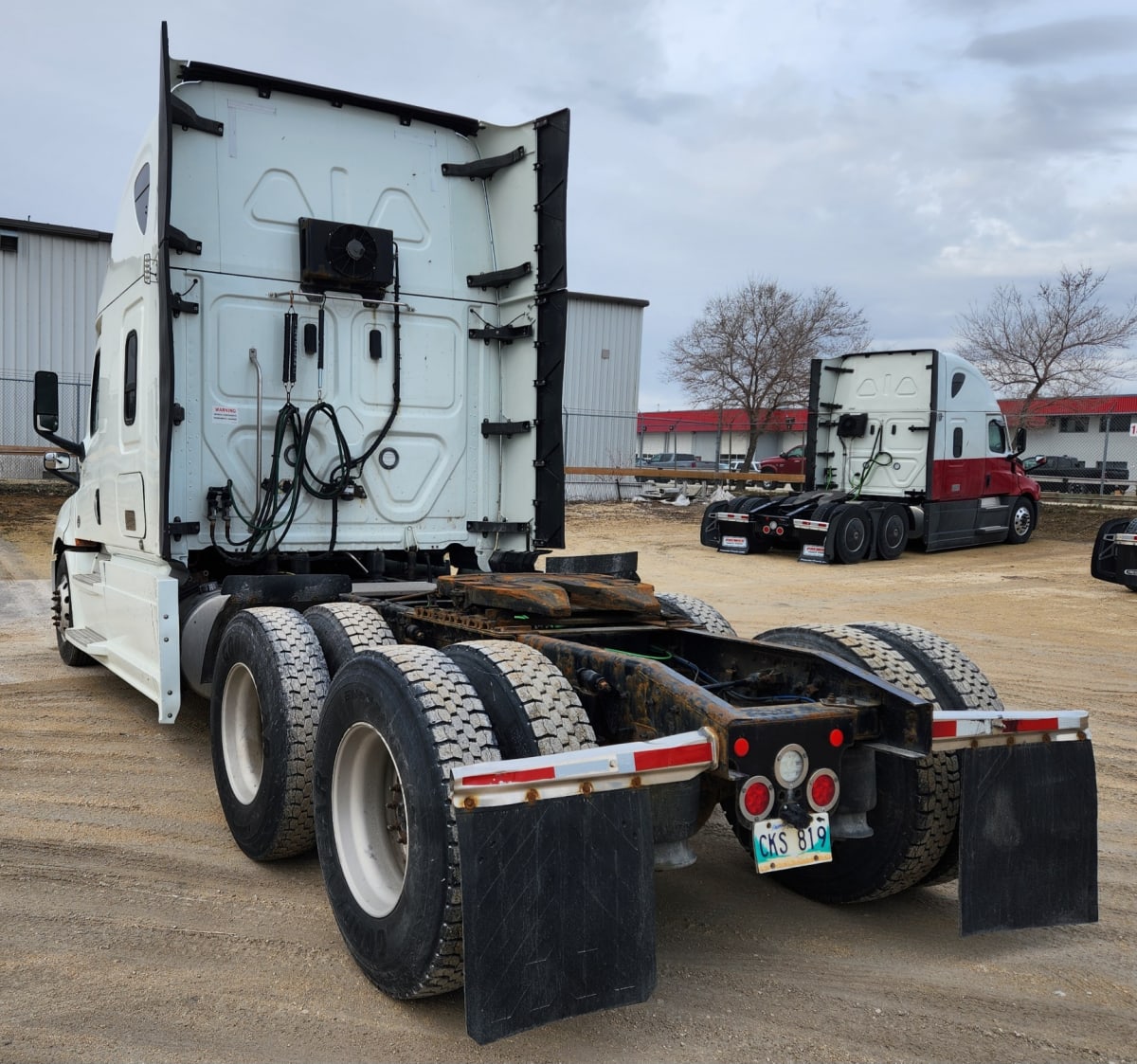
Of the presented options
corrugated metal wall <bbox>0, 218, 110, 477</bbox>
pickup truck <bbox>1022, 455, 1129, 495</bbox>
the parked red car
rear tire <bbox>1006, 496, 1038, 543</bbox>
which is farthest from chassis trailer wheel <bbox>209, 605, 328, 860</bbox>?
the parked red car

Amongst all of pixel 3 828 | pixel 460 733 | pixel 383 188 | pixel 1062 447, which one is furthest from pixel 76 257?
pixel 1062 447

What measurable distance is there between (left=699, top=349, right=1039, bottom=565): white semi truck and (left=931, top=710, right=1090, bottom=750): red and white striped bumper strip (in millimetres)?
14025

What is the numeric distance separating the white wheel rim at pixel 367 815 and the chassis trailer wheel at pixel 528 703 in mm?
402

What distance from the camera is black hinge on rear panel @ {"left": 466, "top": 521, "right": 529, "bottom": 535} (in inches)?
269

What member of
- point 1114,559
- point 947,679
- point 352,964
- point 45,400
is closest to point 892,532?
point 1114,559

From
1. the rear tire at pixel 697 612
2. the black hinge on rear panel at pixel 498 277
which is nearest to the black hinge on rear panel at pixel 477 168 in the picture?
the black hinge on rear panel at pixel 498 277

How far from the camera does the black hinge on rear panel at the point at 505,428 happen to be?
671 centimetres

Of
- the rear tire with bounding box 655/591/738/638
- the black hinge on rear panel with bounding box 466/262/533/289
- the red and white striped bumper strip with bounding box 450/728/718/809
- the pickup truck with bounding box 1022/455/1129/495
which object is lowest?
the red and white striped bumper strip with bounding box 450/728/718/809

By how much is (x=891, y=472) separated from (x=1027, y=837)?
15.9 meters

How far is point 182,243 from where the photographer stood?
588cm

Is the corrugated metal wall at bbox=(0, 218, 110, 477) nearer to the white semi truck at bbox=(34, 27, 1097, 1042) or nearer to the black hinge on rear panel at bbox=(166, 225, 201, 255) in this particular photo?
the white semi truck at bbox=(34, 27, 1097, 1042)

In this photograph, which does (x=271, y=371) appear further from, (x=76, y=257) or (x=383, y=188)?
(x=76, y=257)

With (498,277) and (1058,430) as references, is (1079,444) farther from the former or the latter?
(498,277)

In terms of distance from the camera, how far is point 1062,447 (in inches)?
1890
